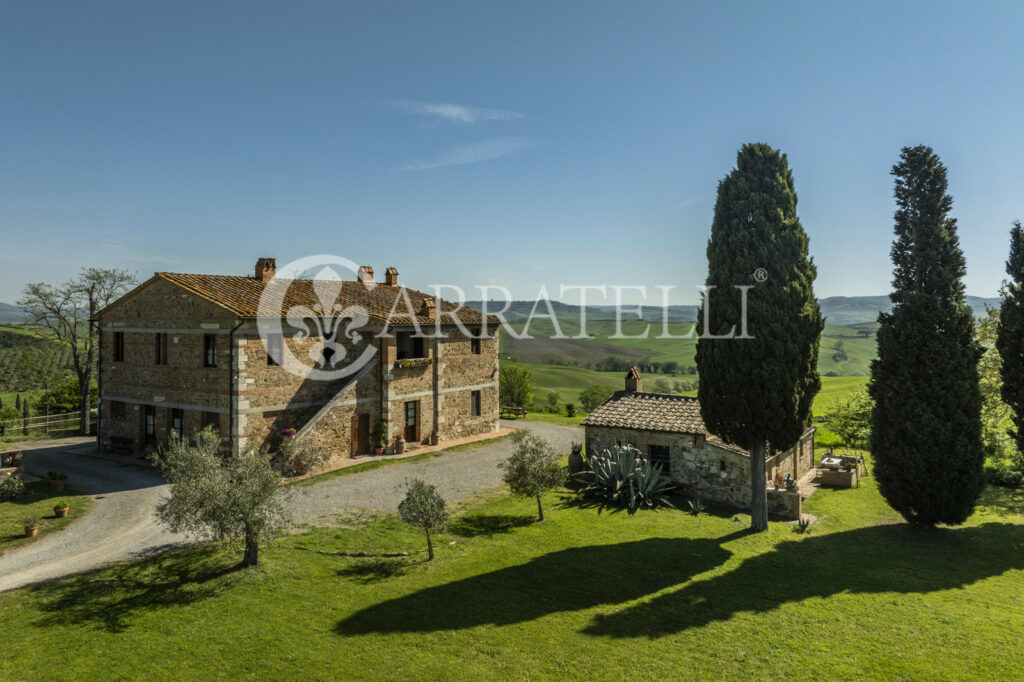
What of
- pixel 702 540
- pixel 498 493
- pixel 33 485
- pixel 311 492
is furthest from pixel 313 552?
pixel 33 485

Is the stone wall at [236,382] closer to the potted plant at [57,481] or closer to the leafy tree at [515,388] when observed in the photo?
the potted plant at [57,481]

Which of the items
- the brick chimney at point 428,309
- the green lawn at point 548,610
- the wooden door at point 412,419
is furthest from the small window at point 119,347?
the green lawn at point 548,610

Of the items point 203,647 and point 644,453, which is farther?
point 644,453

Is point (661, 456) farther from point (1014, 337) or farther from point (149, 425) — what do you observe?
point (149, 425)

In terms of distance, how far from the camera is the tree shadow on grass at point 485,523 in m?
16.5

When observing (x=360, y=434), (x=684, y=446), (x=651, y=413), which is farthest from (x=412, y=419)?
(x=684, y=446)

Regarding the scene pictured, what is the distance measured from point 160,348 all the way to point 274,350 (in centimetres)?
590

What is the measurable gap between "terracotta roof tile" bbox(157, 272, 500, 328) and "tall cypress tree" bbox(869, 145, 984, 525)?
2104 cm

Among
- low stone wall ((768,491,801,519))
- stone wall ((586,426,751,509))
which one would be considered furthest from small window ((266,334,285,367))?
low stone wall ((768,491,801,519))

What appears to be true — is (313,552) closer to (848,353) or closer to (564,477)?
(564,477)

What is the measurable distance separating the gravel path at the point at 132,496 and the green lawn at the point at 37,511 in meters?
0.41

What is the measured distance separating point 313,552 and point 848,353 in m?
128

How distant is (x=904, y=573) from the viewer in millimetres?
13898

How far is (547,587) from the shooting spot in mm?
12477
